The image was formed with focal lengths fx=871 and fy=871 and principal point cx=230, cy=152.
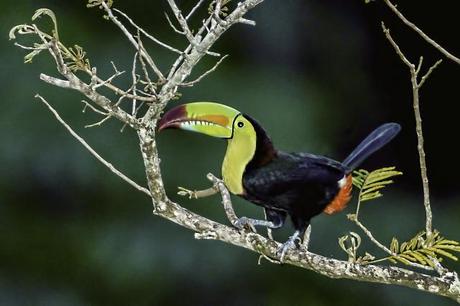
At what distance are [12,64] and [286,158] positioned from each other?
1.98 m

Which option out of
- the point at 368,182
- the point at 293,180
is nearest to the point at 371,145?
the point at 368,182

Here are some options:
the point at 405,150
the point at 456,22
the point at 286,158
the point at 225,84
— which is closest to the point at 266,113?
the point at 225,84

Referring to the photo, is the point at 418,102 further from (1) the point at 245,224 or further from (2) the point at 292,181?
(1) the point at 245,224

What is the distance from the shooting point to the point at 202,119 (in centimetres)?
201

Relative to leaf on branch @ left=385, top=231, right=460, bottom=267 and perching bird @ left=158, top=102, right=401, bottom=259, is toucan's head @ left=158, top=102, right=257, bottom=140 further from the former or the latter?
leaf on branch @ left=385, top=231, right=460, bottom=267

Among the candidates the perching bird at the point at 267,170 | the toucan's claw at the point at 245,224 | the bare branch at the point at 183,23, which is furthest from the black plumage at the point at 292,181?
the bare branch at the point at 183,23

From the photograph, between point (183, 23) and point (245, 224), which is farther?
point (245, 224)

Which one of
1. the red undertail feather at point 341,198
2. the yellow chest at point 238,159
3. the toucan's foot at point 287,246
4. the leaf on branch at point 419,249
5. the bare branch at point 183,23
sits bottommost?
the toucan's foot at point 287,246

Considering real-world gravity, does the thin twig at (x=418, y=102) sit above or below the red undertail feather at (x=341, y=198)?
above

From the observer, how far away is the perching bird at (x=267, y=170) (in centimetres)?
202

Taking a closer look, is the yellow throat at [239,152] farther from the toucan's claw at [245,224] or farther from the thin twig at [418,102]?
the thin twig at [418,102]

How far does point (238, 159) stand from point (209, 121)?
4.5 inches

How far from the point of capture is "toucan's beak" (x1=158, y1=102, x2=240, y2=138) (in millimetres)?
2002

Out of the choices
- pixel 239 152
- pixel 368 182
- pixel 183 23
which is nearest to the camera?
pixel 183 23
